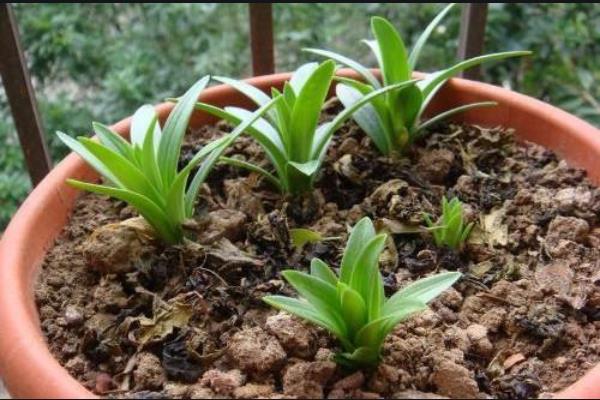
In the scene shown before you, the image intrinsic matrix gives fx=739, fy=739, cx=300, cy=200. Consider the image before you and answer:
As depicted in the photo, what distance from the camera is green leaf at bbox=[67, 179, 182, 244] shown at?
2.78ft

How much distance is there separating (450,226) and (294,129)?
24 centimetres

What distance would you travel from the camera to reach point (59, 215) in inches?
38.5

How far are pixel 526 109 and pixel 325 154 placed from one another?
0.31 metres

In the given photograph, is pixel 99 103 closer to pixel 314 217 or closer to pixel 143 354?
pixel 314 217

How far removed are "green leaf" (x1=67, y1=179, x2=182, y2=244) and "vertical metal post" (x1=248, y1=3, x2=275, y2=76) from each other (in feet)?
1.72

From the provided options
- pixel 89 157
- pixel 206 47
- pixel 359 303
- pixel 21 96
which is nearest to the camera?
pixel 359 303

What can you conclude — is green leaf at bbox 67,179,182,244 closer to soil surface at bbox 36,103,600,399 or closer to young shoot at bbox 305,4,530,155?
soil surface at bbox 36,103,600,399

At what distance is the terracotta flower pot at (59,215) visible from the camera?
0.70 meters

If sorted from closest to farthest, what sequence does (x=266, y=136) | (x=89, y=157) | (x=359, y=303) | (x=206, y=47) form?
(x=359, y=303) → (x=89, y=157) → (x=266, y=136) → (x=206, y=47)

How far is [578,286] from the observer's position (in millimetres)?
878

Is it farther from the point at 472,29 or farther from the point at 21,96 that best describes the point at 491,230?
the point at 21,96

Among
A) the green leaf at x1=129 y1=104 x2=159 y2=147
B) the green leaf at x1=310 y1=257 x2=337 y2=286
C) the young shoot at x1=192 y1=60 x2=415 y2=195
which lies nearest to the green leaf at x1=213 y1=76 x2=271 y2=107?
the young shoot at x1=192 y1=60 x2=415 y2=195

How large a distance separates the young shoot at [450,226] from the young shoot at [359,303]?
6.7 inches

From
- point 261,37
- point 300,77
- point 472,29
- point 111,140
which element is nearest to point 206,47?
point 261,37
